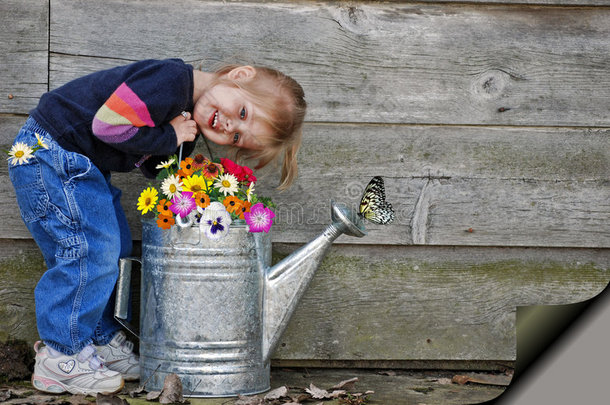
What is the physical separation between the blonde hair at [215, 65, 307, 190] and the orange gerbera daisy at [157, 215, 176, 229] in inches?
14.8

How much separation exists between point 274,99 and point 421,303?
899 millimetres

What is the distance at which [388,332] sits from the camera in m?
2.21

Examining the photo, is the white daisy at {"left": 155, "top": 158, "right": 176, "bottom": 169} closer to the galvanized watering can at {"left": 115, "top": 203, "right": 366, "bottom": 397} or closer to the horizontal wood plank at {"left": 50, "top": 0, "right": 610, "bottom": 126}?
the galvanized watering can at {"left": 115, "top": 203, "right": 366, "bottom": 397}

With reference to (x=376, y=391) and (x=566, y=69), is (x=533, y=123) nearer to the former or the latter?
(x=566, y=69)

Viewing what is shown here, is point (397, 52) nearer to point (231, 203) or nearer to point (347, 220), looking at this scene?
point (347, 220)

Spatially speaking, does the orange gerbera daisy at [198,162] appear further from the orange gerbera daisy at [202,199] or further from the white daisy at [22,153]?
the white daisy at [22,153]

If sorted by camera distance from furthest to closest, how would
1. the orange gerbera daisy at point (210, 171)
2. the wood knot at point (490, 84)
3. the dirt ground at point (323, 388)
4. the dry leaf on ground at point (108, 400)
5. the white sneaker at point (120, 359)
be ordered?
1. the wood knot at point (490, 84)
2. the white sneaker at point (120, 359)
3. the orange gerbera daisy at point (210, 171)
4. the dirt ground at point (323, 388)
5. the dry leaf on ground at point (108, 400)

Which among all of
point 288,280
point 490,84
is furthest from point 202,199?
point 490,84

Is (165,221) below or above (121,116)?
below

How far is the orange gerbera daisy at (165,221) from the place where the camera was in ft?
5.81

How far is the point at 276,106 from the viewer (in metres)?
1.90

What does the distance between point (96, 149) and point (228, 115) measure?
411 millimetres

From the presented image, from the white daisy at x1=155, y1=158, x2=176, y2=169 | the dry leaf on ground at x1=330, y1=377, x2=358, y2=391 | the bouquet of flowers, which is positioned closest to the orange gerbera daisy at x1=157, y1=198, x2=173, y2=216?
the bouquet of flowers

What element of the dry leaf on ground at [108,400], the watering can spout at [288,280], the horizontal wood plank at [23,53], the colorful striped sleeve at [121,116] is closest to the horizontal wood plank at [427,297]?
the watering can spout at [288,280]
